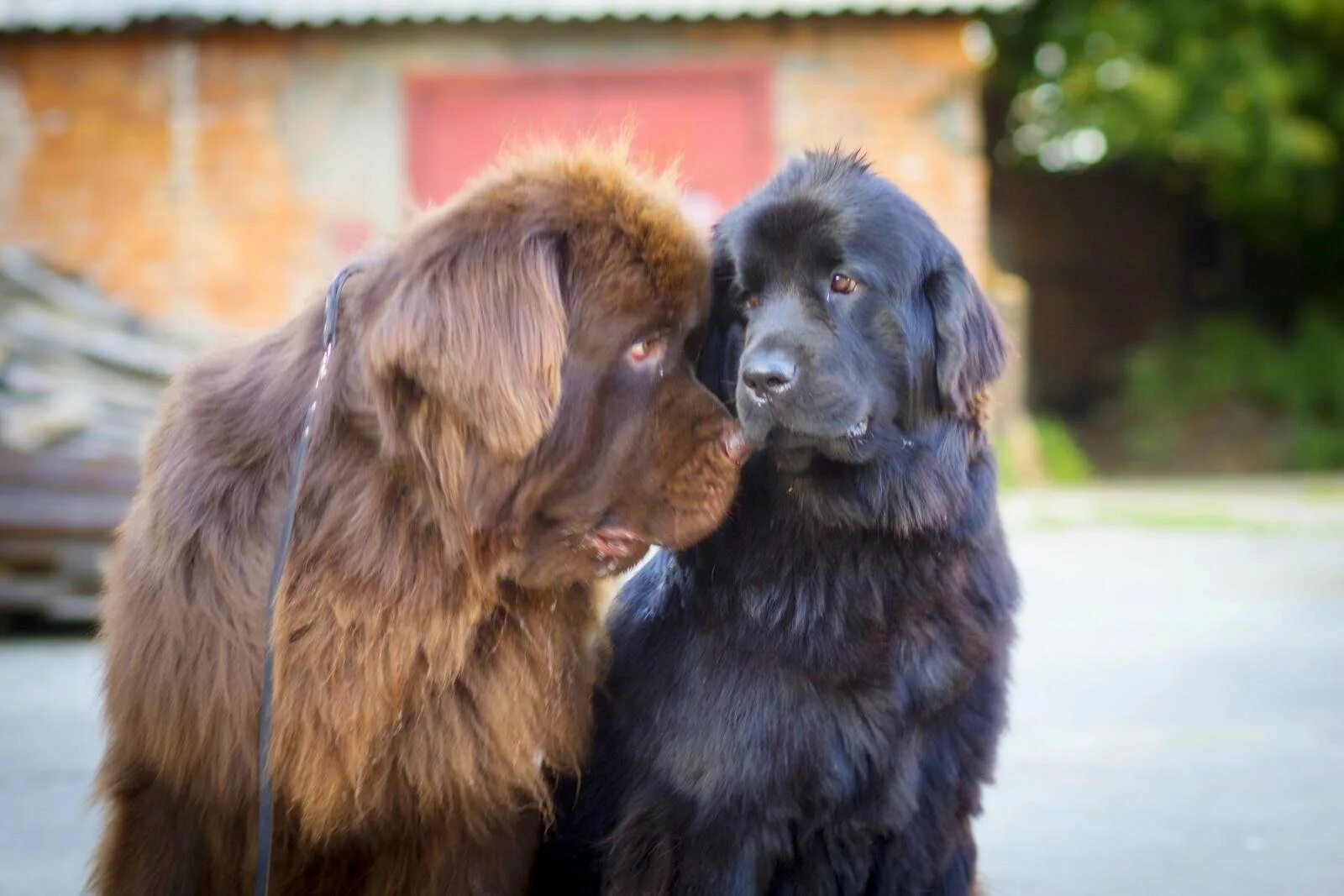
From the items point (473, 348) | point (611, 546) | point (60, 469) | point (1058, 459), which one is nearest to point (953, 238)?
point (1058, 459)

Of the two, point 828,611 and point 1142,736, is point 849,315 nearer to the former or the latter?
point 828,611

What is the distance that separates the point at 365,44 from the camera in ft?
31.9

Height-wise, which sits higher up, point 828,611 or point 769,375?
point 769,375

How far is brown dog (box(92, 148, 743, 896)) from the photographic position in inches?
81.7

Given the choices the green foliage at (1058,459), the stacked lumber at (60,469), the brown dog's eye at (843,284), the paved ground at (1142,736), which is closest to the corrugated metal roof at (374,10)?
the stacked lumber at (60,469)

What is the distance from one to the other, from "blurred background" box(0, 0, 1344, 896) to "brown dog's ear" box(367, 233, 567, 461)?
421 mm

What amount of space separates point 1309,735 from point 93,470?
15.5ft

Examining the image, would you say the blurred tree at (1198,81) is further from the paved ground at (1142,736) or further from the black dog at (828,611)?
the black dog at (828,611)

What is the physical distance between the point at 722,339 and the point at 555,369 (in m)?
0.61

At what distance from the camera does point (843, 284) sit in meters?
2.51

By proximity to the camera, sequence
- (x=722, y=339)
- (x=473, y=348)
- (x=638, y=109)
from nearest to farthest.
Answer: (x=473, y=348) → (x=722, y=339) → (x=638, y=109)

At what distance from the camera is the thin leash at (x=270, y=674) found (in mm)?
2045

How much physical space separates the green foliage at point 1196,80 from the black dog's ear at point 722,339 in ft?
33.5

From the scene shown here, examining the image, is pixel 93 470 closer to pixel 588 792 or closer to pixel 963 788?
pixel 588 792
